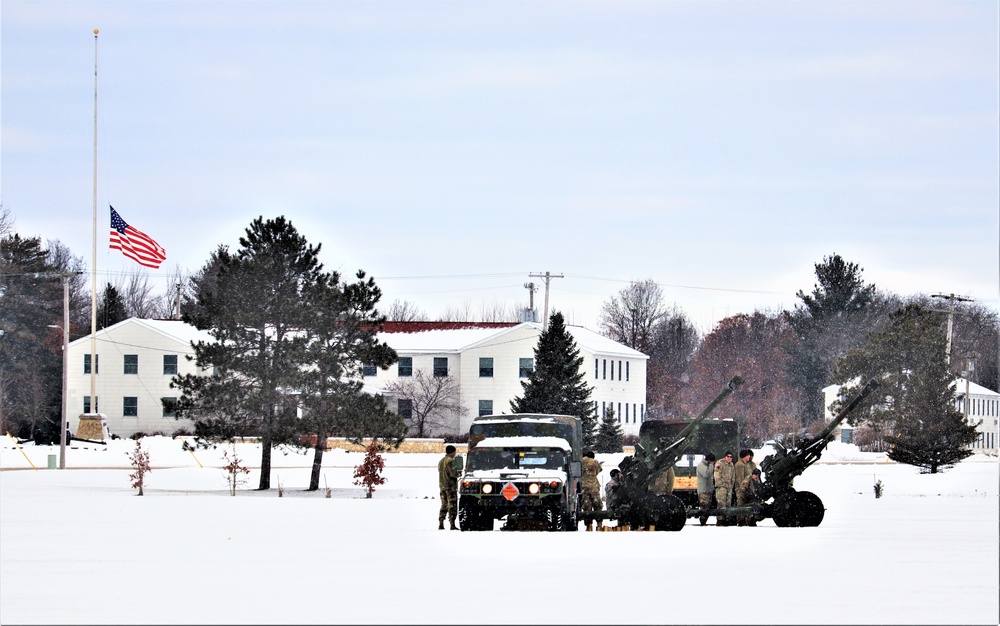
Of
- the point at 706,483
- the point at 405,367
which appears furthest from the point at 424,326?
the point at 706,483

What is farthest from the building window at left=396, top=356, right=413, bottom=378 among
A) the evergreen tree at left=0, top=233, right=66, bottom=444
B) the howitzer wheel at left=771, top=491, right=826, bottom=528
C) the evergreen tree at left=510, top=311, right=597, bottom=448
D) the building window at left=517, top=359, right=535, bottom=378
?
the howitzer wheel at left=771, top=491, right=826, bottom=528

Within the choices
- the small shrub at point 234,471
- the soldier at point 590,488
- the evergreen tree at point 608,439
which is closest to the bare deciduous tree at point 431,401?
the evergreen tree at point 608,439

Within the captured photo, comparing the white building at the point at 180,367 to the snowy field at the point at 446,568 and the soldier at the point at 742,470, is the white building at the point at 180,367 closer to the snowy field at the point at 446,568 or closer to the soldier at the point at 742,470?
the snowy field at the point at 446,568

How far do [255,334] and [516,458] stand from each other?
61.9 feet

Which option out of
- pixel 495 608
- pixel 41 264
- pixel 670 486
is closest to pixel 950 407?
pixel 670 486

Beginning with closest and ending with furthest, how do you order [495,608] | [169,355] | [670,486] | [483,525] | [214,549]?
[495,608] → [214,549] → [483,525] → [670,486] → [169,355]

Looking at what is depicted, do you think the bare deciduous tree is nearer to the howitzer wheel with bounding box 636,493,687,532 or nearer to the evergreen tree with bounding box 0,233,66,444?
the evergreen tree with bounding box 0,233,66,444

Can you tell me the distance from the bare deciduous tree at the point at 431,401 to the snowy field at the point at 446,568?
1944 inches

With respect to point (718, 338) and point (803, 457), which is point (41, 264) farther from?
point (803, 457)

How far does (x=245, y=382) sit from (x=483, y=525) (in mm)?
19778

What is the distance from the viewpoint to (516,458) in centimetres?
2658

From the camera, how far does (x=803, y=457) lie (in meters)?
28.1

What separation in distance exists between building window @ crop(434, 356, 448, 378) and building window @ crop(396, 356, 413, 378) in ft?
5.08

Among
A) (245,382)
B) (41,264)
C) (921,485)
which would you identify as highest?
(41,264)
